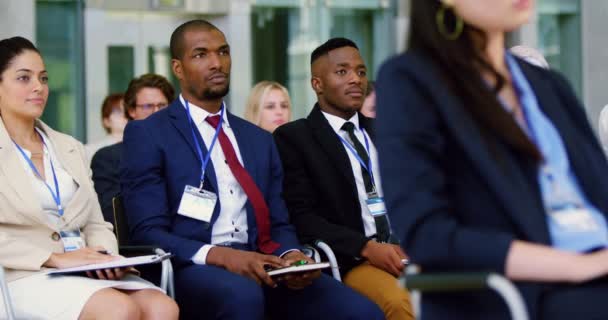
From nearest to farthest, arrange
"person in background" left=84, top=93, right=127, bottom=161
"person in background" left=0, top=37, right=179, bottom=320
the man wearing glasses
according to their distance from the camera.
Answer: "person in background" left=0, top=37, right=179, bottom=320
the man wearing glasses
"person in background" left=84, top=93, right=127, bottom=161

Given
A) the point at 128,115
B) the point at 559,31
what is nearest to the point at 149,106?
the point at 128,115

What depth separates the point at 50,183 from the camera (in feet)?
15.4

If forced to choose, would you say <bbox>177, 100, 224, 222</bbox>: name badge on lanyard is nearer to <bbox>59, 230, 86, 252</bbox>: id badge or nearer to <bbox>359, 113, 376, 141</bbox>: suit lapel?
<bbox>59, 230, 86, 252</bbox>: id badge

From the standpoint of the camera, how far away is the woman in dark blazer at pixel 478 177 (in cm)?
226

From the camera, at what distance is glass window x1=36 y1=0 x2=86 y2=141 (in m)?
9.34

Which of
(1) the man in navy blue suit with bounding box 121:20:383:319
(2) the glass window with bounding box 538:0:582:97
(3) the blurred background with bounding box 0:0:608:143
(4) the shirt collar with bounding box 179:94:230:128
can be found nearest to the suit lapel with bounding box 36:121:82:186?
(1) the man in navy blue suit with bounding box 121:20:383:319

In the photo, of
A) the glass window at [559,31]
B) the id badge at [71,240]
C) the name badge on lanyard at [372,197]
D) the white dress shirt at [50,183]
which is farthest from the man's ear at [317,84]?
the glass window at [559,31]

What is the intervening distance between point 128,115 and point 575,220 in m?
4.98

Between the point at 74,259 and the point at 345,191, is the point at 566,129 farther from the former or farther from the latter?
the point at 345,191

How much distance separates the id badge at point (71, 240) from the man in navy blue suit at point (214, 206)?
0.78 feet

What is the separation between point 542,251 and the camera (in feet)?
7.35

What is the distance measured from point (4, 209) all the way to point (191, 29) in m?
1.29

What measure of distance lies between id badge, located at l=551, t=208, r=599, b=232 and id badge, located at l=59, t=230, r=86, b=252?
278 centimetres

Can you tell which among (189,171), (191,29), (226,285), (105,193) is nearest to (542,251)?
(226,285)
